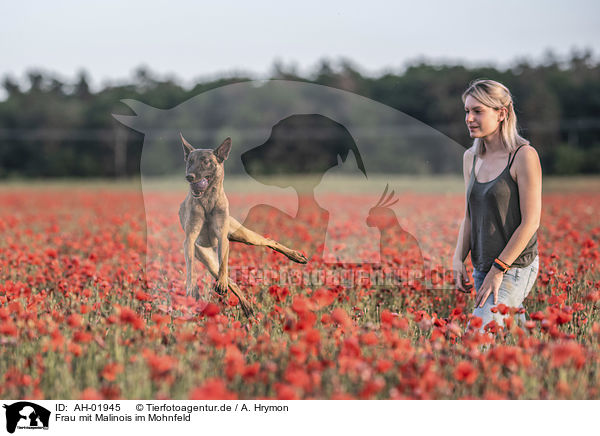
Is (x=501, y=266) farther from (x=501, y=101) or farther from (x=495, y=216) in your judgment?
(x=501, y=101)

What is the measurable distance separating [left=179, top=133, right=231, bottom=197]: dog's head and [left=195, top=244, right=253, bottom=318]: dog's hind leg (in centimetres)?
45

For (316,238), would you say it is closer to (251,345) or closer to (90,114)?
(251,345)

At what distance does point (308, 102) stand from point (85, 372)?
2849mm

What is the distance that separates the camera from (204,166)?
346cm

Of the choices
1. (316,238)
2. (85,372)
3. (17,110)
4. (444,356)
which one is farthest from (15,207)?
(17,110)

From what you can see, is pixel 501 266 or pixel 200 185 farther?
pixel 501 266

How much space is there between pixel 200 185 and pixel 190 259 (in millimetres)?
525

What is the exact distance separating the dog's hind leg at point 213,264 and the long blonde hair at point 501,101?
2037 millimetres

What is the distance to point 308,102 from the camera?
186 inches

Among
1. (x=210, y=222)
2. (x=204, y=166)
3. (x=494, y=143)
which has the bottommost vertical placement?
(x=210, y=222)

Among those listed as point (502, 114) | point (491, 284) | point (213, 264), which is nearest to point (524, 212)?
point (491, 284)
